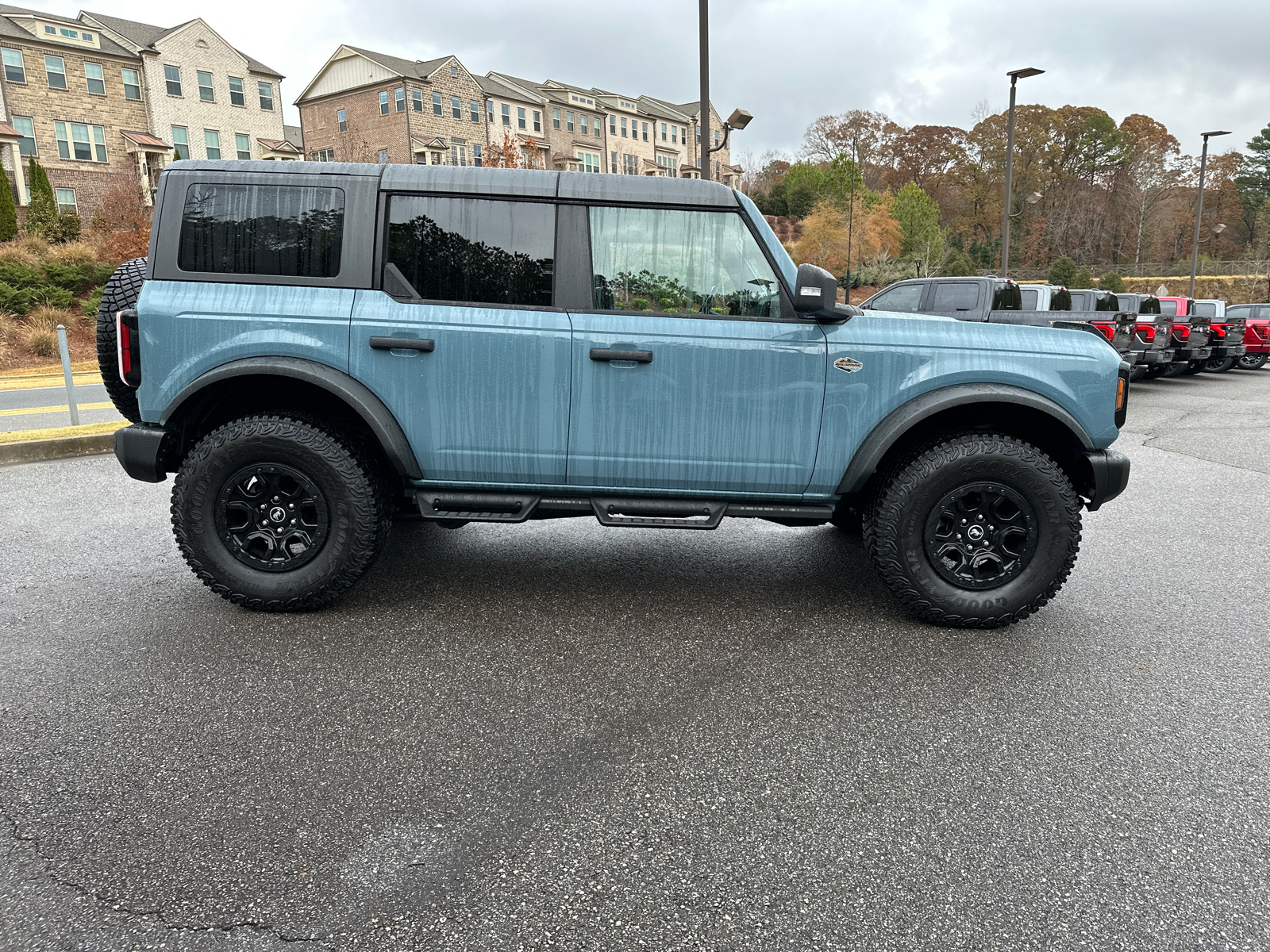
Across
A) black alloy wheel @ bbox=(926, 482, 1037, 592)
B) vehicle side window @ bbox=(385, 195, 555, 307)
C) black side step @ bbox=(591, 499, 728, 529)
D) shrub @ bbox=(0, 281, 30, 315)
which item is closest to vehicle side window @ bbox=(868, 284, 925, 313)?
black alloy wheel @ bbox=(926, 482, 1037, 592)

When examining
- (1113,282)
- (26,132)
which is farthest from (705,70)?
(1113,282)

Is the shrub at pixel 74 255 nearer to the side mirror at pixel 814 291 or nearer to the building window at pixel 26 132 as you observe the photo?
the building window at pixel 26 132

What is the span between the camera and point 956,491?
3930 millimetres

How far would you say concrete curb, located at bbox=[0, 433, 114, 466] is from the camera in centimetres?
768

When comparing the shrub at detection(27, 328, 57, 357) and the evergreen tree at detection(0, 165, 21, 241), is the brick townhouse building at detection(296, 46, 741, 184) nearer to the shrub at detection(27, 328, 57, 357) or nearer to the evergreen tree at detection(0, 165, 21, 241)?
the evergreen tree at detection(0, 165, 21, 241)

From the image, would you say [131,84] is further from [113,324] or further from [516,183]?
[516,183]

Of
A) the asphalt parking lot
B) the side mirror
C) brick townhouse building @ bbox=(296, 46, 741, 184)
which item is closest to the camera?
the asphalt parking lot

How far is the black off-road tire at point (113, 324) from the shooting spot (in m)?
4.18

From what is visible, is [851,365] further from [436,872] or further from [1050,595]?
[436,872]

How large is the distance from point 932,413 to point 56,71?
47.9m

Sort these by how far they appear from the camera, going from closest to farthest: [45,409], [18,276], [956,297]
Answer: [45,409]
[956,297]
[18,276]

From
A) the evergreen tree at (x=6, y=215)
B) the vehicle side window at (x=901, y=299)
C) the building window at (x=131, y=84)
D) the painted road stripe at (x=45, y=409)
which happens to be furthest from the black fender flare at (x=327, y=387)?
the building window at (x=131, y=84)

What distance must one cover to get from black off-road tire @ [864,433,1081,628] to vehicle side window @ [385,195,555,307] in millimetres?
1873

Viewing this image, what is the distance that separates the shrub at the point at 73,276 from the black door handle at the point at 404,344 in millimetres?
23277
